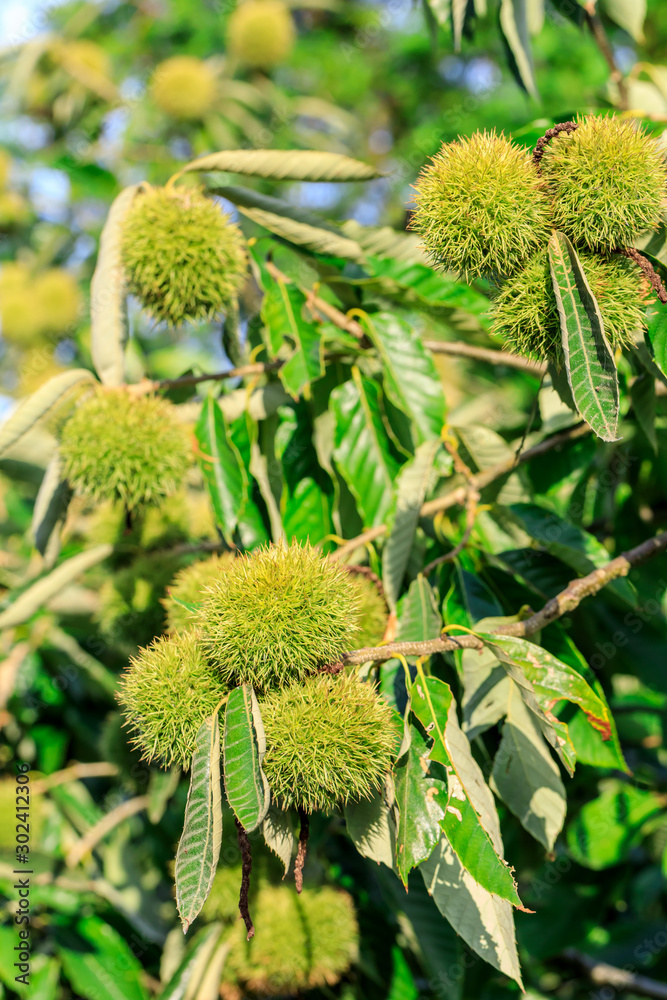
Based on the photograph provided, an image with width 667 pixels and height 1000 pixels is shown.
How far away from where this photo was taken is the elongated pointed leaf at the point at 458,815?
877 mm

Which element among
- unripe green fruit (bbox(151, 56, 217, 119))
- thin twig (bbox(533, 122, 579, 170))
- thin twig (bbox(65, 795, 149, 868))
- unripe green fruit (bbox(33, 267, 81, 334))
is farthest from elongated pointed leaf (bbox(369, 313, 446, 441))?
unripe green fruit (bbox(151, 56, 217, 119))

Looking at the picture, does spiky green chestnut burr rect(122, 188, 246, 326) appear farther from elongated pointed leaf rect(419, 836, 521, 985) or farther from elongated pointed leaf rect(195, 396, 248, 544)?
elongated pointed leaf rect(419, 836, 521, 985)

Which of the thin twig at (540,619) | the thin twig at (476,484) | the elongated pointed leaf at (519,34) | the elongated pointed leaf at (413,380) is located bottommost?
the thin twig at (540,619)

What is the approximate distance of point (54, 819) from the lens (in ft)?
8.13

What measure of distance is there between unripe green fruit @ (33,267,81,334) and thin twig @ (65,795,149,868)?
2578mm

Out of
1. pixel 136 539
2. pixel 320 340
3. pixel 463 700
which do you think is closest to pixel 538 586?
pixel 463 700

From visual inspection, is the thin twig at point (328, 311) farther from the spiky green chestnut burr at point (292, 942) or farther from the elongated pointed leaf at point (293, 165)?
the spiky green chestnut burr at point (292, 942)

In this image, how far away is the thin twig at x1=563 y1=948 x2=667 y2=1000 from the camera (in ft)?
6.50

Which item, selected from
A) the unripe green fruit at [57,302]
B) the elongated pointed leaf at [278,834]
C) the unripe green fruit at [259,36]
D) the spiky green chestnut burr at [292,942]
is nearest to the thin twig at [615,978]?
the spiky green chestnut burr at [292,942]

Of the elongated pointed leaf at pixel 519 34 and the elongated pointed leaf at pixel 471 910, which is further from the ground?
the elongated pointed leaf at pixel 519 34

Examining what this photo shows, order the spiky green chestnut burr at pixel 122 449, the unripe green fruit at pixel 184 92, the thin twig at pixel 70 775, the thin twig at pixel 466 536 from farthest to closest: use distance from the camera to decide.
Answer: the unripe green fruit at pixel 184 92 → the thin twig at pixel 70 775 → the spiky green chestnut burr at pixel 122 449 → the thin twig at pixel 466 536

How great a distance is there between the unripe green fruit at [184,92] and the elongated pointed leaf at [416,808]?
3.99 metres

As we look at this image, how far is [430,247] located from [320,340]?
54 cm

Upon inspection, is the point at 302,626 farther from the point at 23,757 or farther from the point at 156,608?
the point at 23,757
